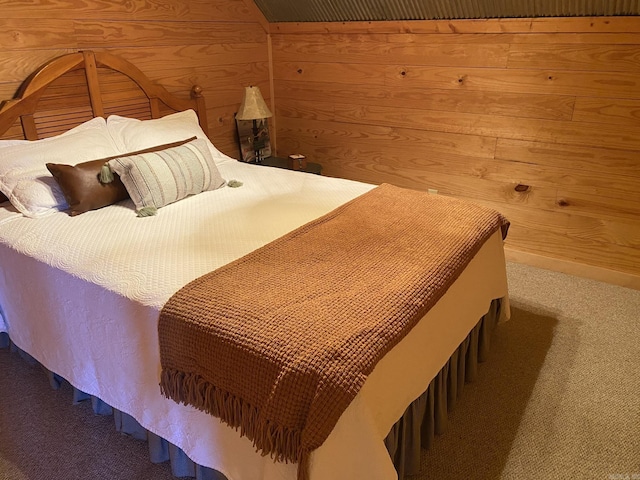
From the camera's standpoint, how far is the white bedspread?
1283 mm

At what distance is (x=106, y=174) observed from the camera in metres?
2.07

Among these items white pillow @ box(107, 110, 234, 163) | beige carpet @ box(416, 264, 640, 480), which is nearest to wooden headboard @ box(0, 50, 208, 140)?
white pillow @ box(107, 110, 234, 163)

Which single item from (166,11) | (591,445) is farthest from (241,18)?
(591,445)

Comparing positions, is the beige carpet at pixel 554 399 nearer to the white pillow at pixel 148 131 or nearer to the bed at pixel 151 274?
the bed at pixel 151 274

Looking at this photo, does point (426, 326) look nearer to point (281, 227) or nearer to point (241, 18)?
point (281, 227)

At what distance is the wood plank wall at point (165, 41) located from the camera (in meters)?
2.22

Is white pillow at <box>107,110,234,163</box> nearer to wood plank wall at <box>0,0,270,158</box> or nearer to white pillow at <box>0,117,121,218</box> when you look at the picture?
white pillow at <box>0,117,121,218</box>

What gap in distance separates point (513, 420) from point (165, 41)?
104 inches

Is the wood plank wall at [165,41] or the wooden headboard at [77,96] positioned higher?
the wood plank wall at [165,41]

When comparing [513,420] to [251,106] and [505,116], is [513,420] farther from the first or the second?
[251,106]

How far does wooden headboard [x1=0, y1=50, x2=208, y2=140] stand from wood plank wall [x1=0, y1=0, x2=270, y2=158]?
0.07 meters

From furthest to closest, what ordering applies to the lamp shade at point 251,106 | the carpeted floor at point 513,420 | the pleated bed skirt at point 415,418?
the lamp shade at point 251,106
the carpeted floor at point 513,420
the pleated bed skirt at point 415,418

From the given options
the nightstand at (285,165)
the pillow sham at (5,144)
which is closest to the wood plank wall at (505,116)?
the nightstand at (285,165)

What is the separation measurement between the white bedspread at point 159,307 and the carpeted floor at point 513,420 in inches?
7.6
